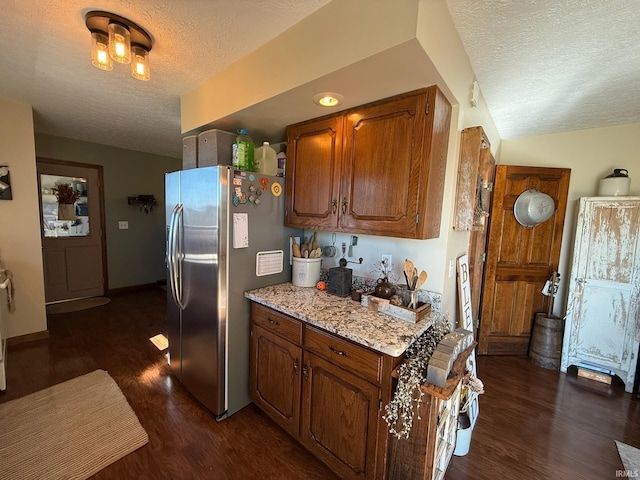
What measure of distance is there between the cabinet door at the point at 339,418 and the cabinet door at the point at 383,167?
82cm

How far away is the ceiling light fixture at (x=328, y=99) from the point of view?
1499 mm

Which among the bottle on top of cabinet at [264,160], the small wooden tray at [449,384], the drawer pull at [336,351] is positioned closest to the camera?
the small wooden tray at [449,384]

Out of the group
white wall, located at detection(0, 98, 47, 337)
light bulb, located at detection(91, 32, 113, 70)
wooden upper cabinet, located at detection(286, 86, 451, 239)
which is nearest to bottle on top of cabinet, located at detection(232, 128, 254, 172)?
wooden upper cabinet, located at detection(286, 86, 451, 239)

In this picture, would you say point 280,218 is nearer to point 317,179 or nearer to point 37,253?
point 317,179

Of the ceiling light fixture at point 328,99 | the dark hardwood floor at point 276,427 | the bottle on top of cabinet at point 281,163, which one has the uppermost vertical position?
the ceiling light fixture at point 328,99

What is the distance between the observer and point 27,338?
2.83 m

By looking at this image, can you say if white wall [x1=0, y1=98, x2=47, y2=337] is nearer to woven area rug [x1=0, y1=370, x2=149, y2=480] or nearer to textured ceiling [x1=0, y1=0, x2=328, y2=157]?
textured ceiling [x1=0, y1=0, x2=328, y2=157]

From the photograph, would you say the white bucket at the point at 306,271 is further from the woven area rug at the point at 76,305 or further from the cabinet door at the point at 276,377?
the woven area rug at the point at 76,305

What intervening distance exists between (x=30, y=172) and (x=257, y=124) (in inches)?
104

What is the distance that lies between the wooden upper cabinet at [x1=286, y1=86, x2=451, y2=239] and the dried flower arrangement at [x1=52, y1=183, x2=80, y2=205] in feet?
13.1

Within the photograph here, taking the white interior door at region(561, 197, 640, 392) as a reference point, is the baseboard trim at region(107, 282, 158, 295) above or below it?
below

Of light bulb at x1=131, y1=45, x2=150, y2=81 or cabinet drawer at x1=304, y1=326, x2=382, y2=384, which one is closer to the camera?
cabinet drawer at x1=304, y1=326, x2=382, y2=384

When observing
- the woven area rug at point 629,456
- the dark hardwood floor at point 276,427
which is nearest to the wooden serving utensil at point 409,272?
the dark hardwood floor at point 276,427

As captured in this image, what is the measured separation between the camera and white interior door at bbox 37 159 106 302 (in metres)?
3.73
